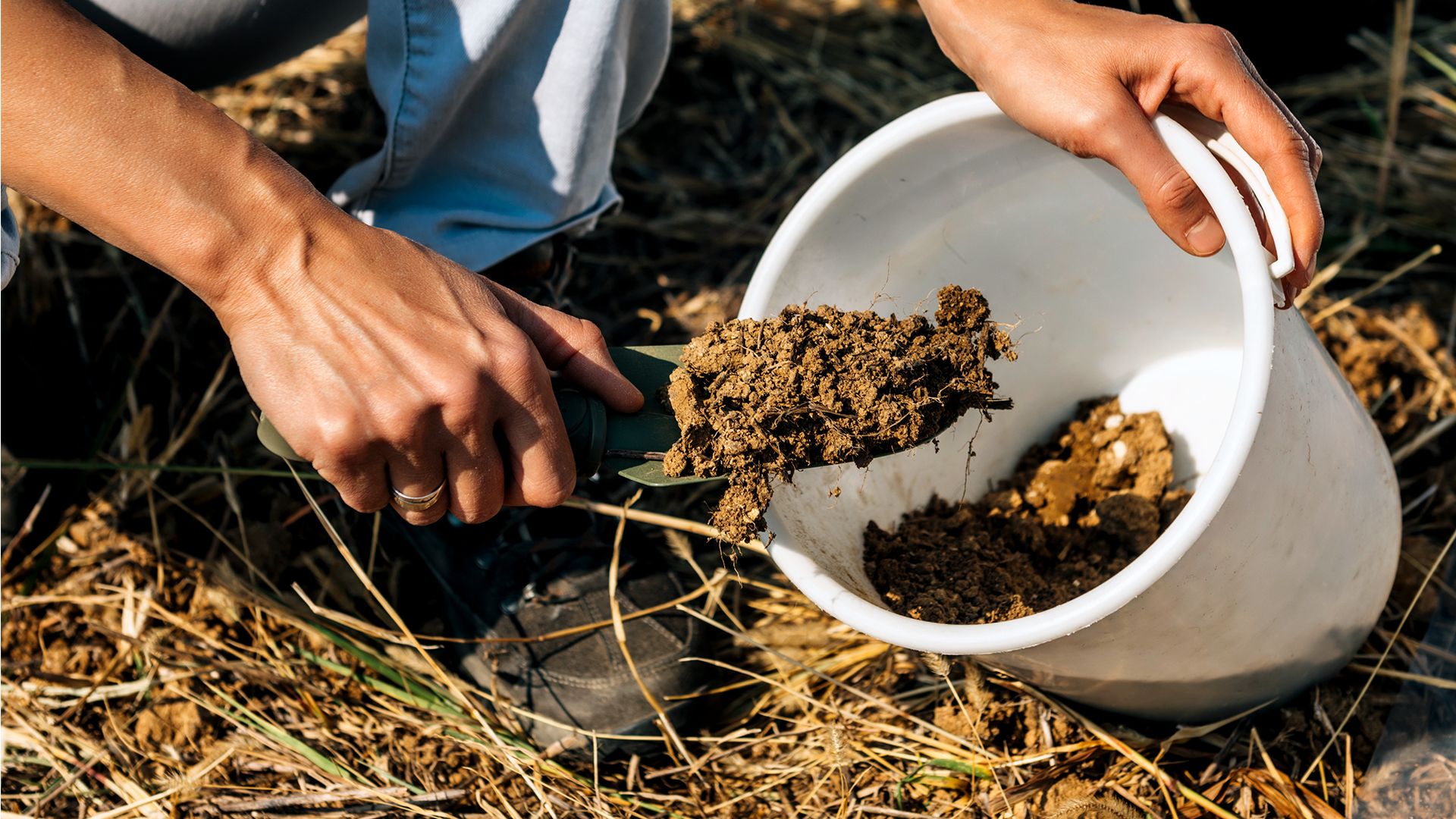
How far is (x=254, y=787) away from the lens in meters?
1.29

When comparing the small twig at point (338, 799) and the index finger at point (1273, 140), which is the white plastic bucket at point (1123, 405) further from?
the small twig at point (338, 799)

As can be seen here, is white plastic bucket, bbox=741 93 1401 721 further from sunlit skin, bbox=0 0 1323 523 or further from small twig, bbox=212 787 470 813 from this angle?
small twig, bbox=212 787 470 813

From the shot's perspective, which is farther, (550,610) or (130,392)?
(130,392)

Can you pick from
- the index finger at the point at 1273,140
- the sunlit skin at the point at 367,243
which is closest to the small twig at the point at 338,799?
the sunlit skin at the point at 367,243

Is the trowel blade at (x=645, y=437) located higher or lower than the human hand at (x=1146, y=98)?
lower

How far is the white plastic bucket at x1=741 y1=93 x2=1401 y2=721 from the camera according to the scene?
88 cm

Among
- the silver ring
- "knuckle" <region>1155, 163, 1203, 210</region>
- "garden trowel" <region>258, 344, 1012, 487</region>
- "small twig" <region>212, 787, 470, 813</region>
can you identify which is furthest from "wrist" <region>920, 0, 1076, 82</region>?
"small twig" <region>212, 787, 470, 813</region>

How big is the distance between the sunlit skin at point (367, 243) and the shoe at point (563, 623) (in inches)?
16.5

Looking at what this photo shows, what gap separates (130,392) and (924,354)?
1368 millimetres

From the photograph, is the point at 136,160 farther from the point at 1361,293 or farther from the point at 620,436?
the point at 1361,293

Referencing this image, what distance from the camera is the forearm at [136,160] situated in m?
0.82

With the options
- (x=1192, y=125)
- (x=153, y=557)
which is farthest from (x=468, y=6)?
(x=153, y=557)

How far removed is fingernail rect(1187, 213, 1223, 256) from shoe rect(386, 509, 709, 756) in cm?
80

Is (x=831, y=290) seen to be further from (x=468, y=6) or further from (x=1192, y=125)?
(x=468, y=6)
